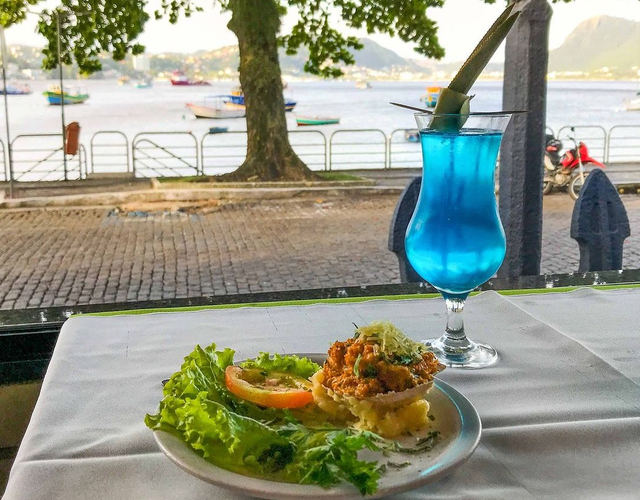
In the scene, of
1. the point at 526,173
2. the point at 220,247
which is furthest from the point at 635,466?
the point at 220,247

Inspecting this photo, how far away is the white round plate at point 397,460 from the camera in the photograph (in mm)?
582

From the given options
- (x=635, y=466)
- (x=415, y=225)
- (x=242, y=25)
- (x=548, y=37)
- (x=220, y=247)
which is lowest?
(x=220, y=247)

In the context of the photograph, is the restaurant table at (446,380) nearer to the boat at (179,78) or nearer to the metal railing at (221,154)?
the metal railing at (221,154)

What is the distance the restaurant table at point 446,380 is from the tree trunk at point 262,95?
829 cm

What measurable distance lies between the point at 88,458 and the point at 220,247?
549 centimetres

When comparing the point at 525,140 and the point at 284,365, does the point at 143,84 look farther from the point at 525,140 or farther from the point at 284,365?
the point at 284,365

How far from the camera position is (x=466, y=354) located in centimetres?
98

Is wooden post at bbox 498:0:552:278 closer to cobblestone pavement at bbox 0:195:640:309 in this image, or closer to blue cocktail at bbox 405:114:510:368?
blue cocktail at bbox 405:114:510:368

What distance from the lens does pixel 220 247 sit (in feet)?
20.2

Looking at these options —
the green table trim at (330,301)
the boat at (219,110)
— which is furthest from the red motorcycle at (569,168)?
the boat at (219,110)

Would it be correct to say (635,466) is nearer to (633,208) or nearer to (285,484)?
(285,484)

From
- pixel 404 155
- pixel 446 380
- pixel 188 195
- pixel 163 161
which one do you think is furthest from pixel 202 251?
pixel 404 155

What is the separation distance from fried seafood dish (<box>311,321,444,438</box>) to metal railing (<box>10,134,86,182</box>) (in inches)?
351

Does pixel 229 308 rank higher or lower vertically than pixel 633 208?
higher
